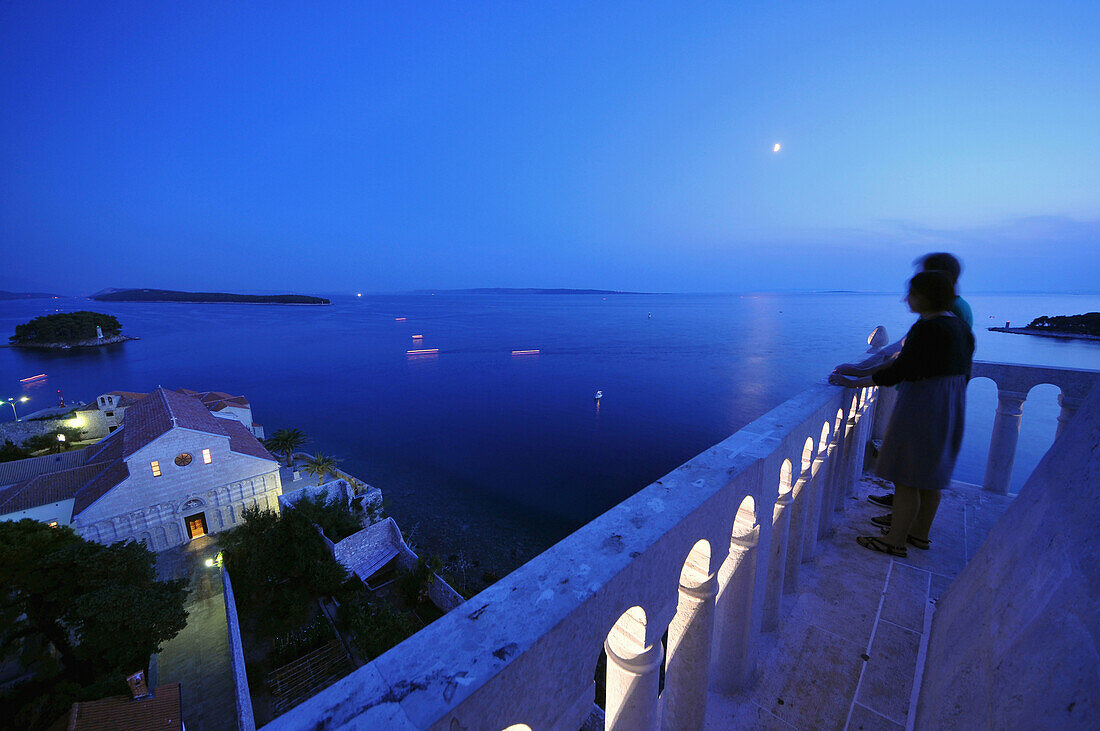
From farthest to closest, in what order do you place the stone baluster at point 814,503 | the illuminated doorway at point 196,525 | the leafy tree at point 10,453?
1. the leafy tree at point 10,453
2. the illuminated doorway at point 196,525
3. the stone baluster at point 814,503

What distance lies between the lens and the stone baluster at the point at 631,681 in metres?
2.06

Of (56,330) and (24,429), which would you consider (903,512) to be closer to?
(24,429)

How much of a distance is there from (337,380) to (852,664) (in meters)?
59.2

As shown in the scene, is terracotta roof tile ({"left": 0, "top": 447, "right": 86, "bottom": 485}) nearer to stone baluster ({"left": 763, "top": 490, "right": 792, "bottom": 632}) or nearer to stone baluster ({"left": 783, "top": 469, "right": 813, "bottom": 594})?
stone baluster ({"left": 763, "top": 490, "right": 792, "bottom": 632})

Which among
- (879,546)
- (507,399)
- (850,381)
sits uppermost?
(850,381)

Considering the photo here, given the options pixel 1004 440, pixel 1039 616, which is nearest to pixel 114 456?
pixel 1039 616

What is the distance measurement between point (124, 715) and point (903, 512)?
13773 millimetres

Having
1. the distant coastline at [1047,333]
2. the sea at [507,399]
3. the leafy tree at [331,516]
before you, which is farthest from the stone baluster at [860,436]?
the distant coastline at [1047,333]

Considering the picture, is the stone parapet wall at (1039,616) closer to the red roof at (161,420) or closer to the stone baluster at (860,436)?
the stone baluster at (860,436)

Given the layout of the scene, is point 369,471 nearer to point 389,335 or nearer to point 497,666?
point 497,666

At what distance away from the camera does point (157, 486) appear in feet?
51.6

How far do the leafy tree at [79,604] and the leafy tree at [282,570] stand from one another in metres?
3.06

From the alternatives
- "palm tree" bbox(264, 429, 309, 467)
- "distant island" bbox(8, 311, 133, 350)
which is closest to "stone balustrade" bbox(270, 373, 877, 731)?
"palm tree" bbox(264, 429, 309, 467)

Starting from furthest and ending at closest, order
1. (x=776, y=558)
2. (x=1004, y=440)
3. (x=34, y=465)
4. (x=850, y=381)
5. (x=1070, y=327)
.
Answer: (x=1070, y=327)
(x=34, y=465)
(x=1004, y=440)
(x=850, y=381)
(x=776, y=558)
